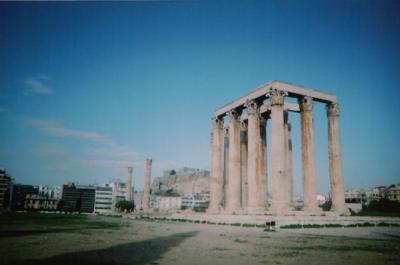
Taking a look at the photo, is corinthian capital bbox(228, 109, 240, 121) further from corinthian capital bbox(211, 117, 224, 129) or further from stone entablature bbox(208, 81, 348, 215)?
corinthian capital bbox(211, 117, 224, 129)

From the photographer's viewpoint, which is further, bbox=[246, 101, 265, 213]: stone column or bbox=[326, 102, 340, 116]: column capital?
bbox=[326, 102, 340, 116]: column capital

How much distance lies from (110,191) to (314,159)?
140 m

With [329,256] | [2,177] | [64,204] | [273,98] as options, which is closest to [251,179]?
[273,98]

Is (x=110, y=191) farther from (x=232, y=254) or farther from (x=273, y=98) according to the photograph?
(x=232, y=254)

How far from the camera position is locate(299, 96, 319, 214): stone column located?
1353 inches

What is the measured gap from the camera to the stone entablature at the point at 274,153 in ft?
109

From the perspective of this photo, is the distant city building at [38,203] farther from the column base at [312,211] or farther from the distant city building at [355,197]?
the column base at [312,211]

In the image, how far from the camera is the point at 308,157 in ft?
117

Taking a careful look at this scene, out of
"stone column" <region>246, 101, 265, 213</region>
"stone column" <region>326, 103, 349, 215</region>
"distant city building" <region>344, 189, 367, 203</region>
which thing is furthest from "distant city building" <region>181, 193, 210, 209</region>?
"stone column" <region>326, 103, 349, 215</region>

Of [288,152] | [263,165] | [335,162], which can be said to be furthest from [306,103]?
[263,165]

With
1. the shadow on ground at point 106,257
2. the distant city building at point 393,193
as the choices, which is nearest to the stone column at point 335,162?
the shadow on ground at point 106,257

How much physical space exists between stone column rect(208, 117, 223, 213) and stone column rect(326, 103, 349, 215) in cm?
1540

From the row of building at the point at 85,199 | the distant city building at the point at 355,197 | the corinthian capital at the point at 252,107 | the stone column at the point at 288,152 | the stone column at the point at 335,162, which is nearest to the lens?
the stone column at the point at 335,162

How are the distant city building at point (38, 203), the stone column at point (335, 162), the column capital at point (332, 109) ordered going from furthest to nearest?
the distant city building at point (38, 203), the column capital at point (332, 109), the stone column at point (335, 162)
